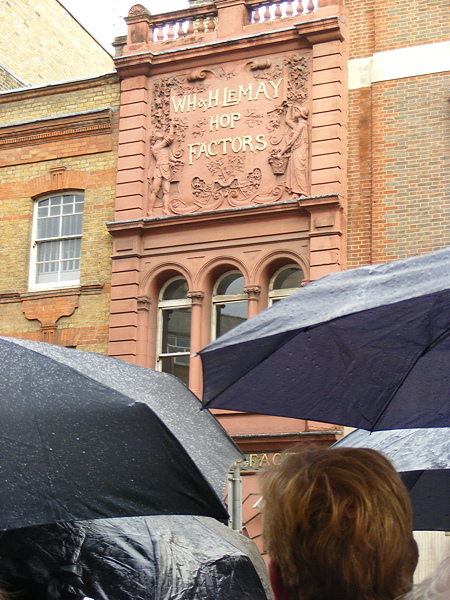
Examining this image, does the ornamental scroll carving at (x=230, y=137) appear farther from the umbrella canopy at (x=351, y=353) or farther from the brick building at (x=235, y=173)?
the umbrella canopy at (x=351, y=353)

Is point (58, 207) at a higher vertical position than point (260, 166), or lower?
lower

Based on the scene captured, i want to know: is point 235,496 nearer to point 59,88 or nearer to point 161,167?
point 161,167

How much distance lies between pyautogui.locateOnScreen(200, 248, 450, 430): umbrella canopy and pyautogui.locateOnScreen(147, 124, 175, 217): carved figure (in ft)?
41.6

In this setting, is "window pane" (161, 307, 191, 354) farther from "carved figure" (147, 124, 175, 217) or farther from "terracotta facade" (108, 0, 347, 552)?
"carved figure" (147, 124, 175, 217)

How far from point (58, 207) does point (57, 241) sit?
70 centimetres

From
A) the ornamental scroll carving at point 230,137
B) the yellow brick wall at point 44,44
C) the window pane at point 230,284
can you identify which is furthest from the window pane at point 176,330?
the yellow brick wall at point 44,44

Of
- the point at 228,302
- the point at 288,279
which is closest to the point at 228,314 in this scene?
the point at 228,302

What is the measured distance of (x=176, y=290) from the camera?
17094 millimetres

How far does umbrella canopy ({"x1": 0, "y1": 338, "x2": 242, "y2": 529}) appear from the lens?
124 inches

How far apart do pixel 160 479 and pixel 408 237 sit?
1260 cm

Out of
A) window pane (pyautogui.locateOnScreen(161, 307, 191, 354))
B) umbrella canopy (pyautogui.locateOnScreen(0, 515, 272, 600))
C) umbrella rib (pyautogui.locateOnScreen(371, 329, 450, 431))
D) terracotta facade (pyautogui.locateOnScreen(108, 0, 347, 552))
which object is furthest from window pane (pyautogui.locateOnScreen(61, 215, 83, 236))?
umbrella rib (pyautogui.locateOnScreen(371, 329, 450, 431))

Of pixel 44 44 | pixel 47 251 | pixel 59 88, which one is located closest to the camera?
pixel 47 251

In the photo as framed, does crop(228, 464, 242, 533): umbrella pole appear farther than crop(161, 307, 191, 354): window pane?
No

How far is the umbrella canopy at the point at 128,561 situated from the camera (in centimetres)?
379
